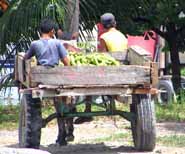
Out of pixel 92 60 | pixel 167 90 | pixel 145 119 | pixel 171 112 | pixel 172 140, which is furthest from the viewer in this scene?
pixel 167 90

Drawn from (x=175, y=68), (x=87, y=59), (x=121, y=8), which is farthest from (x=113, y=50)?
(x=175, y=68)

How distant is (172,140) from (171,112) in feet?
13.0

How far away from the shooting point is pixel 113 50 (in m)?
9.84

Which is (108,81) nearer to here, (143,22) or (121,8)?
(121,8)

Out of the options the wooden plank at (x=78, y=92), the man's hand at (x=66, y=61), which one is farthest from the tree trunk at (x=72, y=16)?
the wooden plank at (x=78, y=92)

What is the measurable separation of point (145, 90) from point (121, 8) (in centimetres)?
618

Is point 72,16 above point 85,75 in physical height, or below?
above

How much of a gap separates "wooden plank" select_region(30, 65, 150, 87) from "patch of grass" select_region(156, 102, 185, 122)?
15.6ft

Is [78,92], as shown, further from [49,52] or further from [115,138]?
[115,138]

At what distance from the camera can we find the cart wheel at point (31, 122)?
341 inches

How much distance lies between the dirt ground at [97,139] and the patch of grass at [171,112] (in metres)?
0.77

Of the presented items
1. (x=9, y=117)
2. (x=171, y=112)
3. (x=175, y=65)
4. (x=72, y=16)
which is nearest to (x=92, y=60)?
(x=72, y=16)

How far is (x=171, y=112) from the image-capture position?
14320 mm

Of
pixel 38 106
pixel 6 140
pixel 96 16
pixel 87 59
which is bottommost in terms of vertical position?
pixel 6 140
